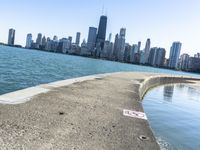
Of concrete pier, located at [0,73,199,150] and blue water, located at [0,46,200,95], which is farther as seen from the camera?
blue water, located at [0,46,200,95]

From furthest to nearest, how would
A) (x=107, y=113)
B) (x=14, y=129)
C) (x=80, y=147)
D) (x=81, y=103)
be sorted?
(x=81, y=103), (x=107, y=113), (x=14, y=129), (x=80, y=147)

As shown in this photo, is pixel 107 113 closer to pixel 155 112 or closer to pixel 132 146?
pixel 132 146

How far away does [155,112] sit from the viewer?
13.3m

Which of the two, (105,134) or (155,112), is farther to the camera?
(155,112)

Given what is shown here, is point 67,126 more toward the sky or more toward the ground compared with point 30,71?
more toward the sky

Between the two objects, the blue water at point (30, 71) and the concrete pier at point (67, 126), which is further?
the blue water at point (30, 71)

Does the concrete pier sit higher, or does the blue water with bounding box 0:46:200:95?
the concrete pier

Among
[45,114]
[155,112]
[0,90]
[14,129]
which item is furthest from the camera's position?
[0,90]

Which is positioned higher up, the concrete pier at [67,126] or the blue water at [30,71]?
the concrete pier at [67,126]

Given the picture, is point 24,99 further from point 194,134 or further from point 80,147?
point 194,134

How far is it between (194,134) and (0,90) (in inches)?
488

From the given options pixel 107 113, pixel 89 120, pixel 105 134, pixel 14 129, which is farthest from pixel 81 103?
pixel 14 129

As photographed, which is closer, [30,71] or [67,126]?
[67,126]

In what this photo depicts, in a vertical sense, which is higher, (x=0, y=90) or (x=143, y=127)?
(x=143, y=127)
